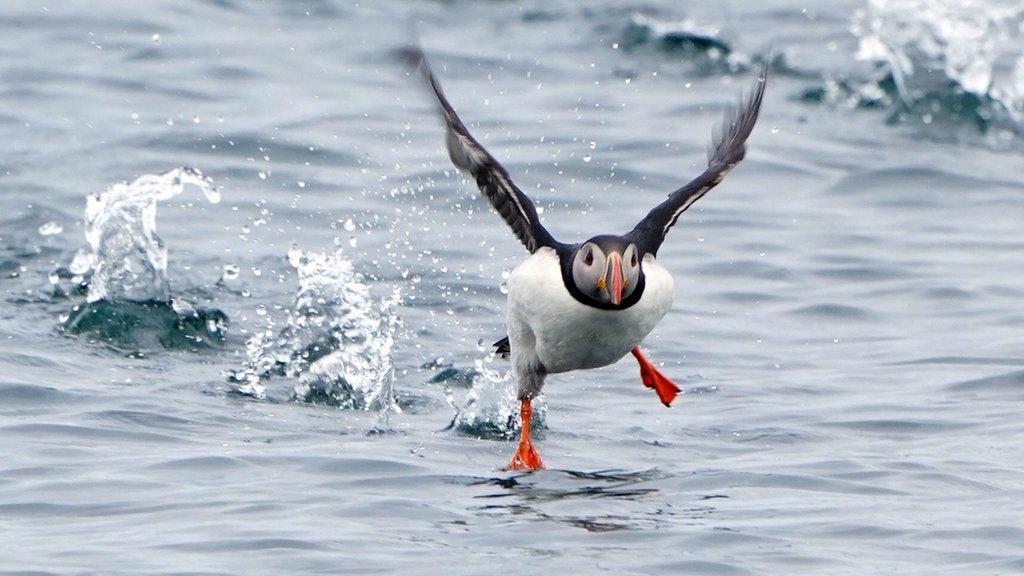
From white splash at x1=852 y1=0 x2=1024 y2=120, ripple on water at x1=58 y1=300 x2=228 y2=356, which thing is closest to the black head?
ripple on water at x1=58 y1=300 x2=228 y2=356

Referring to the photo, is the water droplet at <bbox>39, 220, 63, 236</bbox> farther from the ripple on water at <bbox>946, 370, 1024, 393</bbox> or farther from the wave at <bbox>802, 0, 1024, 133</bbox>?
the wave at <bbox>802, 0, 1024, 133</bbox>

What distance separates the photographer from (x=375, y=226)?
13102mm

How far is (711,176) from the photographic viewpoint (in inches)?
358

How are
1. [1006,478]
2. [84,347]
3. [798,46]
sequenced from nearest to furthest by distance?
[1006,478] < [84,347] < [798,46]

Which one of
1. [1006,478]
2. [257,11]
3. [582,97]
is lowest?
[1006,478]

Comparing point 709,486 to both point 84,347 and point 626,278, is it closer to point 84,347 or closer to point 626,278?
point 626,278

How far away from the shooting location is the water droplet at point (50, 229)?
12.1 m

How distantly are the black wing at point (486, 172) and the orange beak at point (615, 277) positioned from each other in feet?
2.49

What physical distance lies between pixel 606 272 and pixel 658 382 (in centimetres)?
152

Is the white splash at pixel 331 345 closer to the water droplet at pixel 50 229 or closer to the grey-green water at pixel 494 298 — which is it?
the grey-green water at pixel 494 298

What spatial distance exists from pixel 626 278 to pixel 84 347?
3.57m

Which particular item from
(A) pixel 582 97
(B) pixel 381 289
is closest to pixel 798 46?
(A) pixel 582 97

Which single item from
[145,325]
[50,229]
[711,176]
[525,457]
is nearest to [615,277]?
[525,457]

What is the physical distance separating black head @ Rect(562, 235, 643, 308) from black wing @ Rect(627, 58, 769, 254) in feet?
1.64
